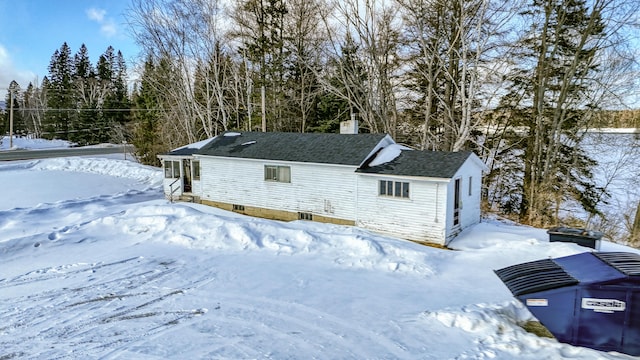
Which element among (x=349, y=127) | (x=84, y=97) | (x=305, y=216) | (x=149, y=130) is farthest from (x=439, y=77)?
(x=84, y=97)

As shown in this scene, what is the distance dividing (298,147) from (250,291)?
29.0 feet

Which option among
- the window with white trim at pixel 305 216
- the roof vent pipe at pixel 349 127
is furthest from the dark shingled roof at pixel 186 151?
the roof vent pipe at pixel 349 127

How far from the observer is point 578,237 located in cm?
1123

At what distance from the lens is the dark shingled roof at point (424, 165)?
1259cm

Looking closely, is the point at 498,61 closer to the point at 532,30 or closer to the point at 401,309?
the point at 532,30

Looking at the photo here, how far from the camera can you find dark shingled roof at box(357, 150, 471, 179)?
41.3 ft

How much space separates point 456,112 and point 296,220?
40.3 ft

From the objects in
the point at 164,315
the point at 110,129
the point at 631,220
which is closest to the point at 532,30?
the point at 631,220

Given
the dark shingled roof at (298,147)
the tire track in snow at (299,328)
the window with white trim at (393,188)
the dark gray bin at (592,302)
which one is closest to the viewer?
the dark gray bin at (592,302)

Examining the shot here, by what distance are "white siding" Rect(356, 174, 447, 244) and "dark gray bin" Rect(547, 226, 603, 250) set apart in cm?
319

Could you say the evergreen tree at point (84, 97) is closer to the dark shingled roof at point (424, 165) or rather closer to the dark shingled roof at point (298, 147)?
the dark shingled roof at point (298, 147)

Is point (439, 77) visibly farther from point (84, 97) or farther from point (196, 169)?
point (84, 97)

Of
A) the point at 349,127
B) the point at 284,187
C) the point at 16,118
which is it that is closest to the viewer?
the point at 284,187

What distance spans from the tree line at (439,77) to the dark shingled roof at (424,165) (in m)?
4.24
